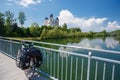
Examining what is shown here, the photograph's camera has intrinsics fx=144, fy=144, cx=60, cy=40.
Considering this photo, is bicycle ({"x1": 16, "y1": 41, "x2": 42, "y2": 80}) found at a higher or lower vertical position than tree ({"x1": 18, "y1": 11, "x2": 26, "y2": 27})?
lower

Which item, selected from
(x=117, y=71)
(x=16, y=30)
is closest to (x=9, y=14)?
(x=16, y=30)

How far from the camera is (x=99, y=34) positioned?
10725cm

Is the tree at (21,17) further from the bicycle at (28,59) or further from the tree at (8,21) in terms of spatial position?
the bicycle at (28,59)

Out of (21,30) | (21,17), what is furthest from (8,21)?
(21,17)

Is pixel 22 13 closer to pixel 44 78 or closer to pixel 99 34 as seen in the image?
pixel 44 78

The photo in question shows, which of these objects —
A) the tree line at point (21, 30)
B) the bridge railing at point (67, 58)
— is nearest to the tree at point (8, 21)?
the tree line at point (21, 30)

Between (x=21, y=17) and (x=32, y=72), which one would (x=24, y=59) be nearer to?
(x=32, y=72)

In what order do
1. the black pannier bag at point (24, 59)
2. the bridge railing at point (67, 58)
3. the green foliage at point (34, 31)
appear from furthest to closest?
1. the green foliage at point (34, 31)
2. the black pannier bag at point (24, 59)
3. the bridge railing at point (67, 58)

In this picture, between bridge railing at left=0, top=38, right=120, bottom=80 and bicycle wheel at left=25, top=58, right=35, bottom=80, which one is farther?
bicycle wheel at left=25, top=58, right=35, bottom=80

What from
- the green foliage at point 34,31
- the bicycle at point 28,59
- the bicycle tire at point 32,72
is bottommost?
the bicycle tire at point 32,72

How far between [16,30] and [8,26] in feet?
13.8

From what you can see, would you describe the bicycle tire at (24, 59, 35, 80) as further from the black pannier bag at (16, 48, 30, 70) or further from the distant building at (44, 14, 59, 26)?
the distant building at (44, 14, 59, 26)

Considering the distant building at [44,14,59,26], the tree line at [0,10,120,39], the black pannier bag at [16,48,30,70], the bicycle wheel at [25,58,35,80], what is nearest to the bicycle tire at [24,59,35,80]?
the bicycle wheel at [25,58,35,80]

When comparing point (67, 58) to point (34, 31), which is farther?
point (34, 31)
